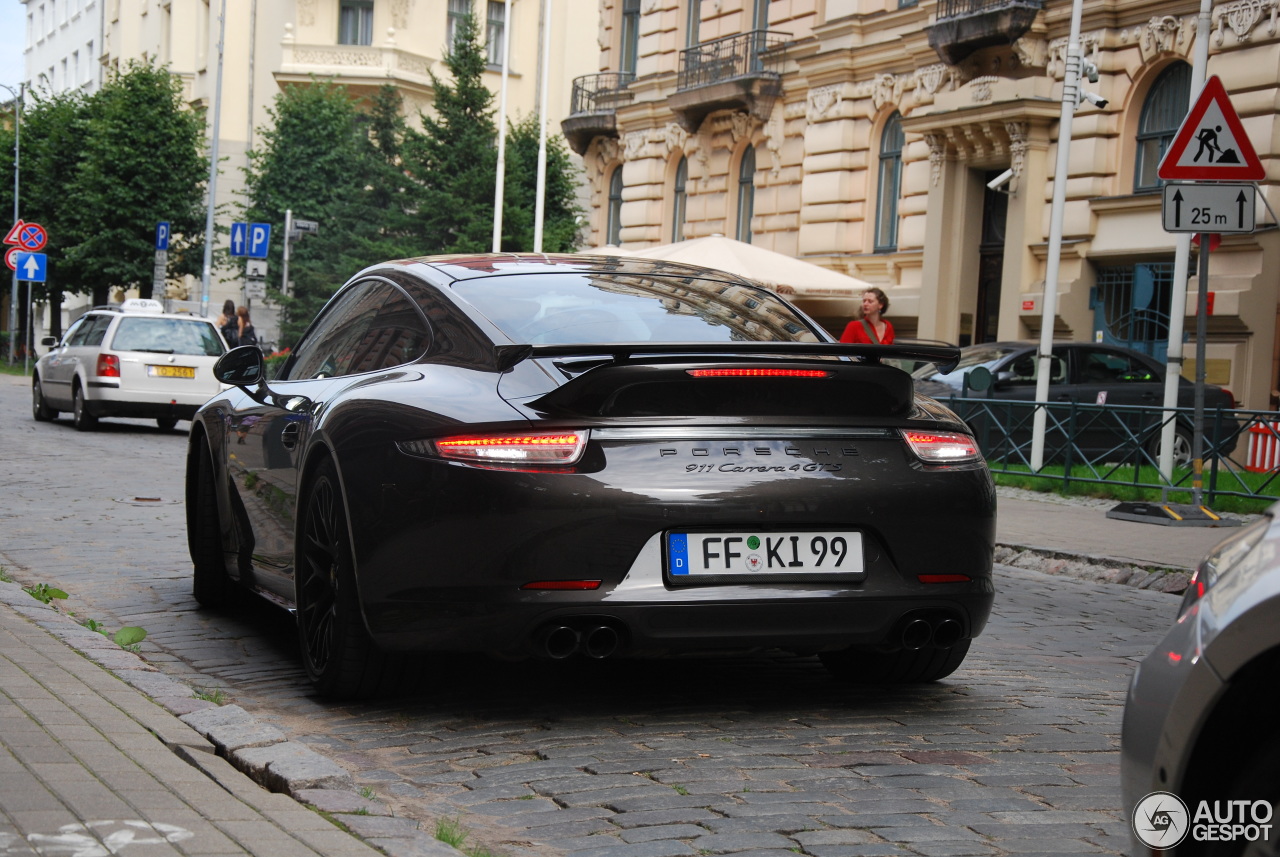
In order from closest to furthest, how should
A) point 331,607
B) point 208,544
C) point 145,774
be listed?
point 145,774
point 331,607
point 208,544

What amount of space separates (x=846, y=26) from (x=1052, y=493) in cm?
1693

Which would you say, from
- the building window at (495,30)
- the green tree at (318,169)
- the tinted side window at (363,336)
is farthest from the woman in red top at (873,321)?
the building window at (495,30)

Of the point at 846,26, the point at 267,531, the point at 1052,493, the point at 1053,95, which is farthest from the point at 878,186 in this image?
the point at 267,531

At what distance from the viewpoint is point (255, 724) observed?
4.71 meters

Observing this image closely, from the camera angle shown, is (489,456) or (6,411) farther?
(6,411)

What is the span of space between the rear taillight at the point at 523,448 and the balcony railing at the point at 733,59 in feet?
94.0

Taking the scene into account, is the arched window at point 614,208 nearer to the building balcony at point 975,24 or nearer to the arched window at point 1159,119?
the building balcony at point 975,24

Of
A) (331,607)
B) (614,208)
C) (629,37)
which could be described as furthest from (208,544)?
(629,37)

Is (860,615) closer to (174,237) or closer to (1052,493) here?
(1052,493)

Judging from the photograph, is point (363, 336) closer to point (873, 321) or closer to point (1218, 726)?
point (1218, 726)

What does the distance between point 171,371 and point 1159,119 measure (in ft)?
47.6

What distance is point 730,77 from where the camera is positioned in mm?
33500

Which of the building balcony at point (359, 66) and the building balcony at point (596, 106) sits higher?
the building balcony at point (359, 66)

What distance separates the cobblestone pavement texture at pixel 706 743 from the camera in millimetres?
3885
